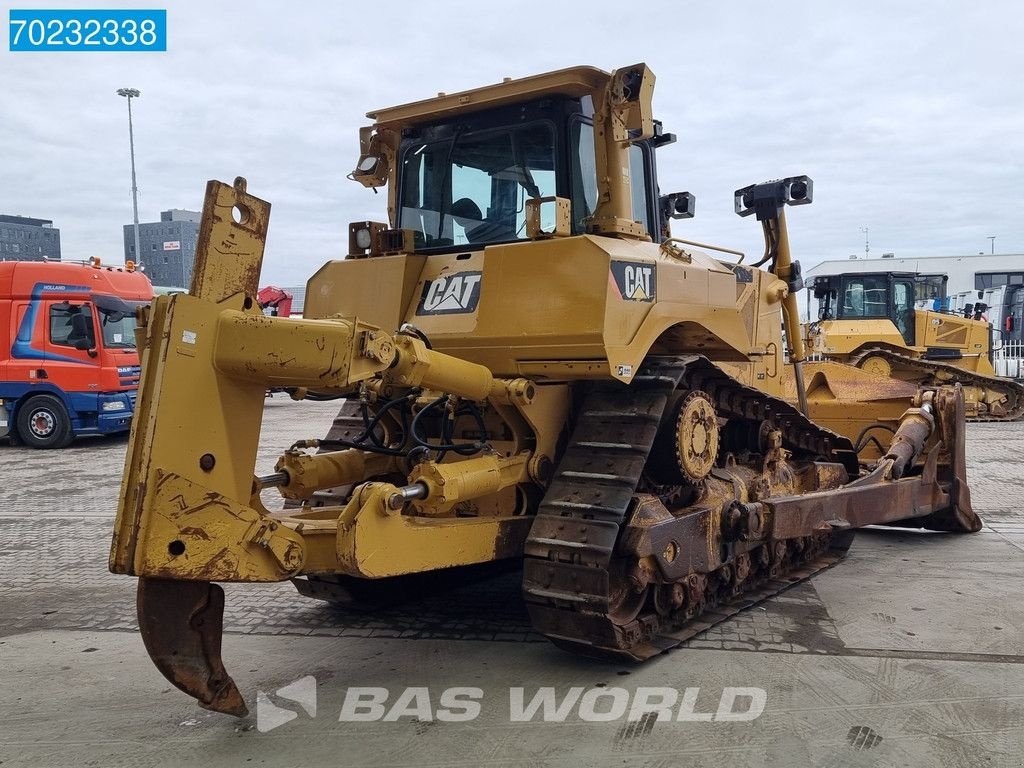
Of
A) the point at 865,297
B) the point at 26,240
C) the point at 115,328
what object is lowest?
the point at 115,328

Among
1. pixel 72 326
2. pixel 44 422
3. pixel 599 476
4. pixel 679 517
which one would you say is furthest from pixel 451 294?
pixel 44 422

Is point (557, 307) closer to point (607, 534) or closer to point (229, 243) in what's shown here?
point (607, 534)

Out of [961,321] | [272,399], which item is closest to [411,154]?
[961,321]

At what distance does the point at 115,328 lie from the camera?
16.0 m

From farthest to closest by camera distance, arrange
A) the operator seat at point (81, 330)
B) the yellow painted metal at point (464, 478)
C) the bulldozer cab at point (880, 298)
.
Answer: the bulldozer cab at point (880, 298)
the operator seat at point (81, 330)
the yellow painted metal at point (464, 478)

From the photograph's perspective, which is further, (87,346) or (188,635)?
(87,346)

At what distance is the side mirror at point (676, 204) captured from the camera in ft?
19.9

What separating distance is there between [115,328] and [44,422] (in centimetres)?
195

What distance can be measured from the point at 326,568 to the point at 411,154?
2.76 metres

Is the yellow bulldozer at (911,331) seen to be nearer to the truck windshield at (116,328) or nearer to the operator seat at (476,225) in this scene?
the truck windshield at (116,328)

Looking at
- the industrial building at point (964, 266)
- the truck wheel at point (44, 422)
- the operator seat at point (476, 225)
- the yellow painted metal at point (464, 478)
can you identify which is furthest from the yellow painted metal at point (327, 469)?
the industrial building at point (964, 266)

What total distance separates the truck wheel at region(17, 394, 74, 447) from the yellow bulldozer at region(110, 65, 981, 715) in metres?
11.4

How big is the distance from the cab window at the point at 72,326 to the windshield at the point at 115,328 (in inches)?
9.2

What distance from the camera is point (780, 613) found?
555cm
